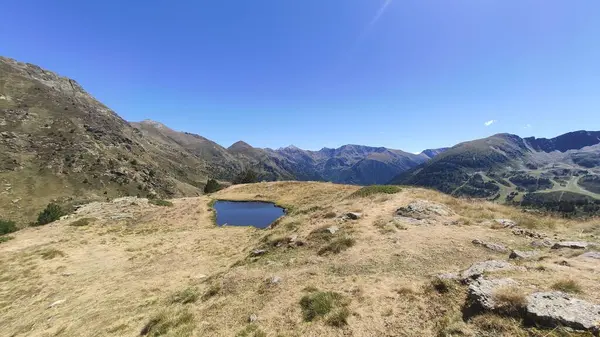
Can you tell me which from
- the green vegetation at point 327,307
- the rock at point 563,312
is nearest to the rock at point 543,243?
the rock at point 563,312

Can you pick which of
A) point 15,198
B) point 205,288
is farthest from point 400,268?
point 15,198

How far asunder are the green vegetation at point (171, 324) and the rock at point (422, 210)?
18.8 m

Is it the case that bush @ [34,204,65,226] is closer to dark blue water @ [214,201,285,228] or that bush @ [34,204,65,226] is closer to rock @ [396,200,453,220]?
dark blue water @ [214,201,285,228]

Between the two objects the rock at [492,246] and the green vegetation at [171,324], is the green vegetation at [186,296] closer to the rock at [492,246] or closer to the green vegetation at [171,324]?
the green vegetation at [171,324]

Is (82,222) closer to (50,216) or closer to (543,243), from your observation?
(50,216)

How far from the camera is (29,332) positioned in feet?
51.9

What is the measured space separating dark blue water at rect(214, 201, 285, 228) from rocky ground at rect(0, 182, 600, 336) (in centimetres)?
741

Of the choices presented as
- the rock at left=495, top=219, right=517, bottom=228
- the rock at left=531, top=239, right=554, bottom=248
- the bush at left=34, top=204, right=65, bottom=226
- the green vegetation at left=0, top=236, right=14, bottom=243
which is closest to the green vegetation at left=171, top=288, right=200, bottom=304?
the rock at left=531, top=239, right=554, bottom=248

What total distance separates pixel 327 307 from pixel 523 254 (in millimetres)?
11259

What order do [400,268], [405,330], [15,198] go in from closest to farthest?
[405,330]
[400,268]
[15,198]

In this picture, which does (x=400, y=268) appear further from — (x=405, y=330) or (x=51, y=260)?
(x=51, y=260)

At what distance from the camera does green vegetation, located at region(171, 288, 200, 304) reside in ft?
Result: 52.7

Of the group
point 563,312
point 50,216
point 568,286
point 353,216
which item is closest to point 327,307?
point 563,312

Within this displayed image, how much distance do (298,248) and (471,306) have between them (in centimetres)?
1250
